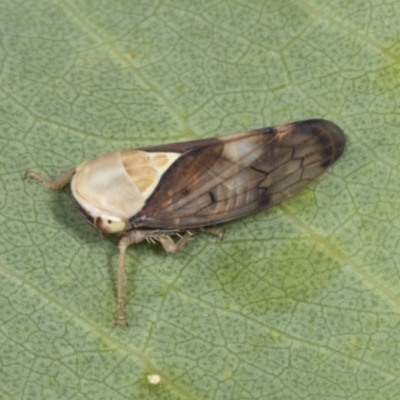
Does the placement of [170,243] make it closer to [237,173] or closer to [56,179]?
[237,173]

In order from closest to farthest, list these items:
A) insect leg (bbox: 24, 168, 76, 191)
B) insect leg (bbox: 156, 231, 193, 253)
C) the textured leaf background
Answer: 1. the textured leaf background
2. insect leg (bbox: 156, 231, 193, 253)
3. insect leg (bbox: 24, 168, 76, 191)

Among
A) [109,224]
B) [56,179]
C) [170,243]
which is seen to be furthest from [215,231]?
[56,179]

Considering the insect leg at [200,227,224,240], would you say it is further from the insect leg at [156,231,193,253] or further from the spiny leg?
the spiny leg

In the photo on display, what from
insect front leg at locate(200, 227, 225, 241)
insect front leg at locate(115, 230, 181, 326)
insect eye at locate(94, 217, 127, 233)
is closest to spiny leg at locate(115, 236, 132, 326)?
insect front leg at locate(115, 230, 181, 326)

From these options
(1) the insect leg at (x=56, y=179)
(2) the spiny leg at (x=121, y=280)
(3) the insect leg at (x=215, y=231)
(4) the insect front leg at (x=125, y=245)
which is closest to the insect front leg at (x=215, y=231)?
(3) the insect leg at (x=215, y=231)

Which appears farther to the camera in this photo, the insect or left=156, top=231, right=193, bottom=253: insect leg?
left=156, top=231, right=193, bottom=253: insect leg

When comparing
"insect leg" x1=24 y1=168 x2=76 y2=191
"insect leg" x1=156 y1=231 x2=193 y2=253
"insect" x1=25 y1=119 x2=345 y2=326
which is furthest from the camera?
"insect leg" x1=24 y1=168 x2=76 y2=191

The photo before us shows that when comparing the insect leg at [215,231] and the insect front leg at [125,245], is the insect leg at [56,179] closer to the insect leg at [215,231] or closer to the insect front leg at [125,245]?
the insect front leg at [125,245]

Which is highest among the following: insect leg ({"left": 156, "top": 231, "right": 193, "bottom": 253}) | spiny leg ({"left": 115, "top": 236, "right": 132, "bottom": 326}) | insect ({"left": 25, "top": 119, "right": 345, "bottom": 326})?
insect ({"left": 25, "top": 119, "right": 345, "bottom": 326})

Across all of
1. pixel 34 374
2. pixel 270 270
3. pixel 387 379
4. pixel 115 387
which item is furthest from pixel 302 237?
pixel 34 374
